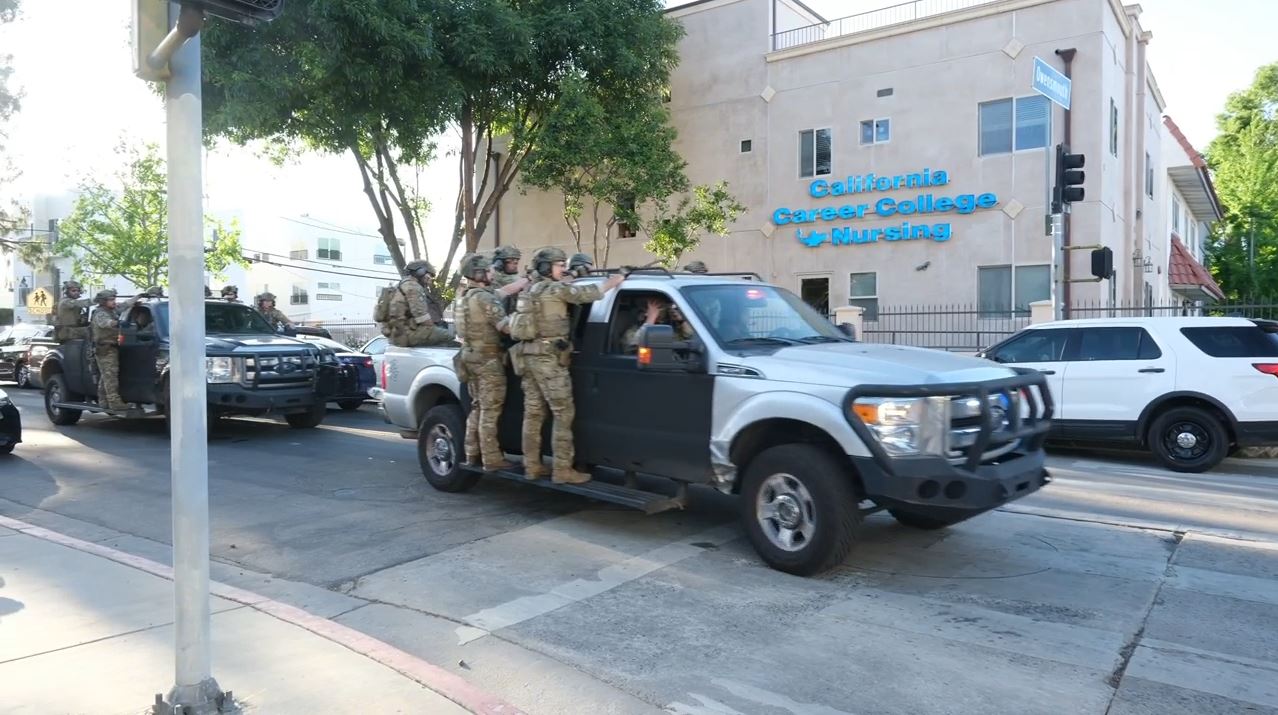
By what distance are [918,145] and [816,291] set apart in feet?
13.5

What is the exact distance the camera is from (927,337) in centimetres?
2041

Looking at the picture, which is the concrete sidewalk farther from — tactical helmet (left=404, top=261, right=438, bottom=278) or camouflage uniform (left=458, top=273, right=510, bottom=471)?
tactical helmet (left=404, top=261, right=438, bottom=278)

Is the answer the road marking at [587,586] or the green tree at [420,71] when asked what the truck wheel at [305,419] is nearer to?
the green tree at [420,71]

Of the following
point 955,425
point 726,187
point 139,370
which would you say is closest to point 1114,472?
point 955,425

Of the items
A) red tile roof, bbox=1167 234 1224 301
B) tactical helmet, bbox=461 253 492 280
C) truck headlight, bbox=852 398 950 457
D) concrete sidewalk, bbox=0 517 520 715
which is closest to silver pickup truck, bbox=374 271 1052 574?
truck headlight, bbox=852 398 950 457

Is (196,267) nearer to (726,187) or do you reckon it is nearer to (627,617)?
(627,617)

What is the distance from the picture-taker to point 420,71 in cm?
1825

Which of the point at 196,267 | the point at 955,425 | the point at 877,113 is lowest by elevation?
the point at 955,425

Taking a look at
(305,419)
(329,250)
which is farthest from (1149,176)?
(329,250)

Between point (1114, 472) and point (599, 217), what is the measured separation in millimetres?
17553

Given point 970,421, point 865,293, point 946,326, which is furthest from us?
point 865,293

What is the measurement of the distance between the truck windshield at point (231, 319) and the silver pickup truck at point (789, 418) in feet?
22.1

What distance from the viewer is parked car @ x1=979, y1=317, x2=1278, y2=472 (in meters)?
9.95

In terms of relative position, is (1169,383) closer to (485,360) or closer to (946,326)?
(485,360)
